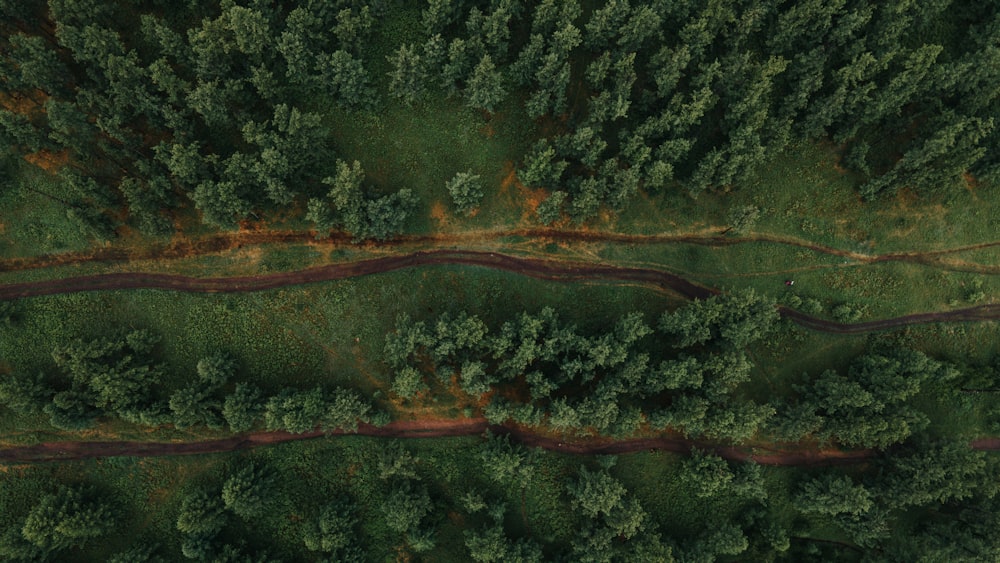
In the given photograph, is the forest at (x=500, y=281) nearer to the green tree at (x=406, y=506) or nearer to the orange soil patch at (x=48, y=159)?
the orange soil patch at (x=48, y=159)

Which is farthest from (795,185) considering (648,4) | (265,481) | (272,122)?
(265,481)

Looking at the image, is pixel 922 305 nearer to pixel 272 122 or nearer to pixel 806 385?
pixel 806 385

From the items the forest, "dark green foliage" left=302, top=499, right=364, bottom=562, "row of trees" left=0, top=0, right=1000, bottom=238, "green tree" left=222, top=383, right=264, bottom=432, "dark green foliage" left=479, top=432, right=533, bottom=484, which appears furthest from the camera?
"dark green foliage" left=302, top=499, right=364, bottom=562

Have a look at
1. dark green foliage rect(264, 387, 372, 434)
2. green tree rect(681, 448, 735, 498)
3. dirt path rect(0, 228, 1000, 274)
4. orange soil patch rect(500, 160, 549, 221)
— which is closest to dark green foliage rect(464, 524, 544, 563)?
dark green foliage rect(264, 387, 372, 434)

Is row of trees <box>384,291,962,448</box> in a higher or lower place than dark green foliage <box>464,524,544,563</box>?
higher

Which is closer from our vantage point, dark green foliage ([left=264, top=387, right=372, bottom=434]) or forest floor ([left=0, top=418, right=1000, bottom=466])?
dark green foliage ([left=264, top=387, right=372, bottom=434])

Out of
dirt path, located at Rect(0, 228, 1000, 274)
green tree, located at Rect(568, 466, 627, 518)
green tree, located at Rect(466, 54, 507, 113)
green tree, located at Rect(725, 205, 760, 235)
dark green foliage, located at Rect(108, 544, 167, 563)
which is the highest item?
green tree, located at Rect(466, 54, 507, 113)

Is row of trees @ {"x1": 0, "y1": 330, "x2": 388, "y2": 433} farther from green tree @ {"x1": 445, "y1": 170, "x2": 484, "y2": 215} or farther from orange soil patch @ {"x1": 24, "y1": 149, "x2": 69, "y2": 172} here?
green tree @ {"x1": 445, "y1": 170, "x2": 484, "y2": 215}
